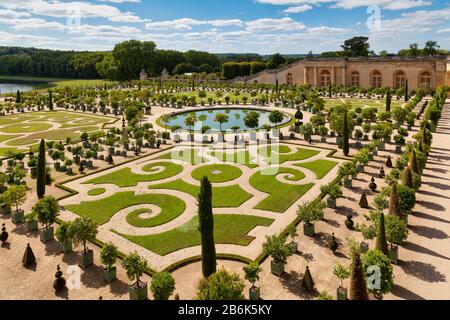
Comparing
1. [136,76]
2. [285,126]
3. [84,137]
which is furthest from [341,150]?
[136,76]

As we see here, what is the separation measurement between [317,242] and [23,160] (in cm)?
3190

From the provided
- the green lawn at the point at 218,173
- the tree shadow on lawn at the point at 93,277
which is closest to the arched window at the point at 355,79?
the green lawn at the point at 218,173

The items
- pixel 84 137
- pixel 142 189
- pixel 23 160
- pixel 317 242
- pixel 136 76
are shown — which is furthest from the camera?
pixel 136 76

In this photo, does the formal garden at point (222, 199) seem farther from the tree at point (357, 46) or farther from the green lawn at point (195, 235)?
the tree at point (357, 46)

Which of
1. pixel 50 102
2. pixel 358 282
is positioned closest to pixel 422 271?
pixel 358 282

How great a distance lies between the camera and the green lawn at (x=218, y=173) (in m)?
31.8

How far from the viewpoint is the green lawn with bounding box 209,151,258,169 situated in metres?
35.8

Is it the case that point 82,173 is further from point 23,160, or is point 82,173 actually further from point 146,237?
point 146,237

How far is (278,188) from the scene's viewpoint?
29422 millimetres

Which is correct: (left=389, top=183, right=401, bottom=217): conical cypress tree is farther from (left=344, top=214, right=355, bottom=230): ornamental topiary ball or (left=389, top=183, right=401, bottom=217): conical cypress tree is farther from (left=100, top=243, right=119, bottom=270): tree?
(left=100, top=243, right=119, bottom=270): tree

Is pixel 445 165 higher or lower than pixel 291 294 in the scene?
higher

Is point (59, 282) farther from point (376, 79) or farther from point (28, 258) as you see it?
point (376, 79)

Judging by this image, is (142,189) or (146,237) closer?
(146,237)

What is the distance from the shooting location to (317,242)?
21.5 metres
